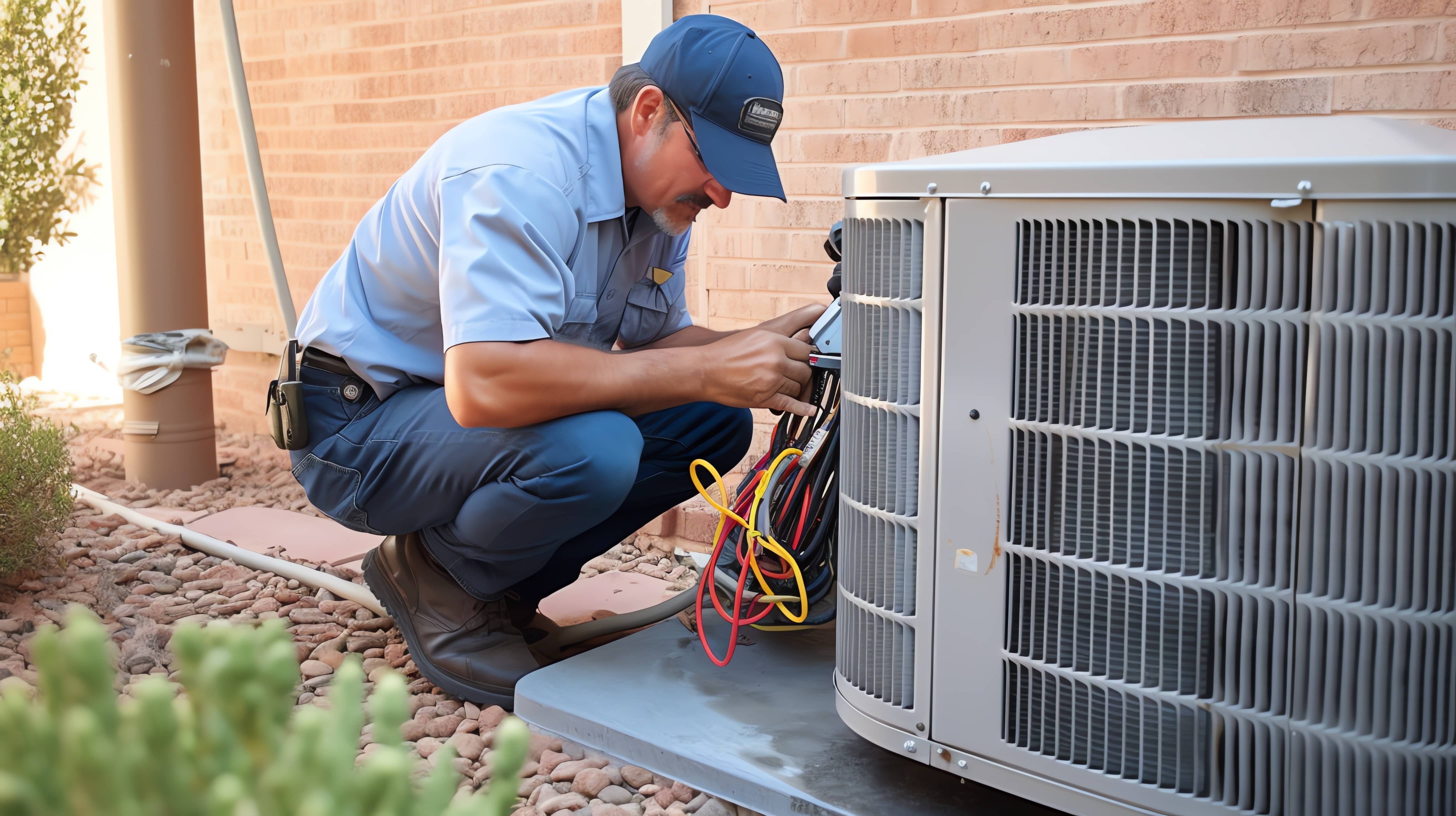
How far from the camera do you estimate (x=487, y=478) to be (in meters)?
2.13

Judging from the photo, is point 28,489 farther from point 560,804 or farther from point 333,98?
point 333,98

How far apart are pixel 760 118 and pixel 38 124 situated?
5.67 meters

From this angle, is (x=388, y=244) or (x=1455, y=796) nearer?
(x=1455, y=796)

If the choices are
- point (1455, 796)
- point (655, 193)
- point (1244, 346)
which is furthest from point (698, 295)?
point (1455, 796)

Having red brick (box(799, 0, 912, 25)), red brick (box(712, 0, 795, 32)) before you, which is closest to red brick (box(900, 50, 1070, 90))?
red brick (box(799, 0, 912, 25))

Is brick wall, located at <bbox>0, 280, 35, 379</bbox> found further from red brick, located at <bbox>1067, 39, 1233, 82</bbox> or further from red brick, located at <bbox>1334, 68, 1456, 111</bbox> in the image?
red brick, located at <bbox>1334, 68, 1456, 111</bbox>

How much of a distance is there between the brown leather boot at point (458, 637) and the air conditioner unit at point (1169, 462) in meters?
0.88

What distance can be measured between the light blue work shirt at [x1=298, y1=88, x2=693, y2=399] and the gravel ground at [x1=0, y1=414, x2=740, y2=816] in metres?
0.64

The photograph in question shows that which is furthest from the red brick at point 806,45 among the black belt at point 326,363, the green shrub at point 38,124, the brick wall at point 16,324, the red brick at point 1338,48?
the brick wall at point 16,324

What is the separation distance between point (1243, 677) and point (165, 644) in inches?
88.8

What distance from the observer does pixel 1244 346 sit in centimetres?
128

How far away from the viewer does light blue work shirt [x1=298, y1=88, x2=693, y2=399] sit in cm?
198

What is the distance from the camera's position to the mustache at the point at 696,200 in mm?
2250

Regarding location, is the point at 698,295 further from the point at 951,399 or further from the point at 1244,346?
the point at 1244,346
